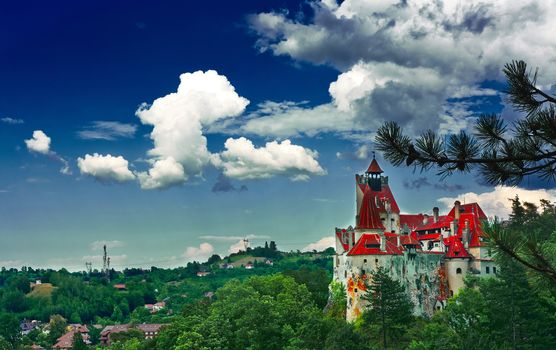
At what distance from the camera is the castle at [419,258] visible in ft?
202

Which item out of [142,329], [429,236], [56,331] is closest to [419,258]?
[429,236]

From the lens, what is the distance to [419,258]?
6288 cm

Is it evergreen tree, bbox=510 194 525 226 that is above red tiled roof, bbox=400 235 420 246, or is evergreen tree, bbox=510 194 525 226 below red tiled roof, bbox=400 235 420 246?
above

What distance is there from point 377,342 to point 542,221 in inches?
1049

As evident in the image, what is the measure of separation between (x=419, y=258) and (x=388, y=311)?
30.0 feet

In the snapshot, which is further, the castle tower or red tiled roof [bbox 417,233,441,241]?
red tiled roof [bbox 417,233,441,241]

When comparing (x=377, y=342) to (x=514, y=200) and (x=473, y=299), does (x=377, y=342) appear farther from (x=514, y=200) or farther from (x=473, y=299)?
(x=514, y=200)

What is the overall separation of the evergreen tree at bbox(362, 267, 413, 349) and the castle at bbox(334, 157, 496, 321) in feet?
14.0

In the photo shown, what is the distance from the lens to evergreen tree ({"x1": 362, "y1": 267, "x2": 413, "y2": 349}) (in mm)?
55219

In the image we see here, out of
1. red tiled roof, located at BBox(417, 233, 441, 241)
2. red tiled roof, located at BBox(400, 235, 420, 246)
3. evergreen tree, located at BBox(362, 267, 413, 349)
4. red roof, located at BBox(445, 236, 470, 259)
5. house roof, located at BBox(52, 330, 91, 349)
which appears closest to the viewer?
evergreen tree, located at BBox(362, 267, 413, 349)

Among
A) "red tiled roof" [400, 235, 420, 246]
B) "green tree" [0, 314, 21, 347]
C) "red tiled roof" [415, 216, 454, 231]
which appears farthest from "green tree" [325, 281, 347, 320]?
"green tree" [0, 314, 21, 347]

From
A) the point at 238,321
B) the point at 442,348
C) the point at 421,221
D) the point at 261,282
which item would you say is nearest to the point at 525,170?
the point at 442,348

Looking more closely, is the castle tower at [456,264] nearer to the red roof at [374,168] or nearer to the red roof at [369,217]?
the red roof at [369,217]

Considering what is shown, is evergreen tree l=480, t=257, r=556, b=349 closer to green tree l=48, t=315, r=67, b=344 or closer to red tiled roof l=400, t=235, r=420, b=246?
red tiled roof l=400, t=235, r=420, b=246
